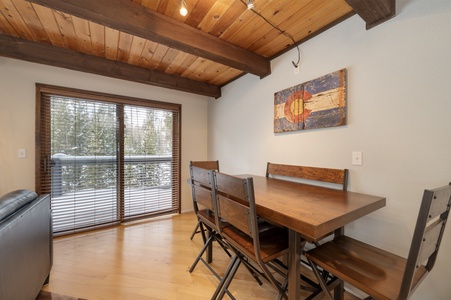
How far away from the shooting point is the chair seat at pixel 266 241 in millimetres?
1108

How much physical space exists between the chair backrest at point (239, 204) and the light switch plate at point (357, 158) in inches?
40.9

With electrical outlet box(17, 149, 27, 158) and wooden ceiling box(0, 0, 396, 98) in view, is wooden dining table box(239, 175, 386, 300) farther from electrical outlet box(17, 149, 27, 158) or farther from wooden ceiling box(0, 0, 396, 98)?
electrical outlet box(17, 149, 27, 158)

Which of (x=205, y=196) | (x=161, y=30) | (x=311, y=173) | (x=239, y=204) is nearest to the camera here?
(x=239, y=204)

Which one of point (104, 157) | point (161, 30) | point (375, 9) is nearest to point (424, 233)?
point (375, 9)

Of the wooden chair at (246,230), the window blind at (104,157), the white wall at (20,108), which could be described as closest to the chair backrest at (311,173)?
the wooden chair at (246,230)

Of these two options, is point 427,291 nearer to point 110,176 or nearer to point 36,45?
point 110,176

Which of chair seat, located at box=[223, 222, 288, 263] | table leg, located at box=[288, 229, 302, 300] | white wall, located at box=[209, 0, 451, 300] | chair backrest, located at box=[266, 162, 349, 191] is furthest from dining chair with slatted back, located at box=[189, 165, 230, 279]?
white wall, located at box=[209, 0, 451, 300]

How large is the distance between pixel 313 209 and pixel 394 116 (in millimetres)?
966

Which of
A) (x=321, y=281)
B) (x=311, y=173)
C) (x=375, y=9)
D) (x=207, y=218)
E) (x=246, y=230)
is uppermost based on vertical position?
(x=375, y=9)

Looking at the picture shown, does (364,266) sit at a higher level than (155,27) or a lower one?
lower

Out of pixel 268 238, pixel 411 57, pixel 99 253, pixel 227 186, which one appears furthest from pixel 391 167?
pixel 99 253

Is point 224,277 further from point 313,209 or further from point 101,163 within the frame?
point 101,163

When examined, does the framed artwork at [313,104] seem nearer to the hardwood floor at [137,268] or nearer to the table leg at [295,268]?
the table leg at [295,268]

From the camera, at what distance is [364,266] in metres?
0.97
